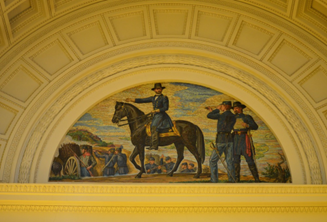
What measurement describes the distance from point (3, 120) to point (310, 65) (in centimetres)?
814

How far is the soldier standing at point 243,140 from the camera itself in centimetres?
1071

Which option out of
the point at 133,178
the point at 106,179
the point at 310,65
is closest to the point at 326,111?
the point at 310,65

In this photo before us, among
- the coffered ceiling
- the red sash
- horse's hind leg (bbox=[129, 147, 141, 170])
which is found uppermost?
the coffered ceiling

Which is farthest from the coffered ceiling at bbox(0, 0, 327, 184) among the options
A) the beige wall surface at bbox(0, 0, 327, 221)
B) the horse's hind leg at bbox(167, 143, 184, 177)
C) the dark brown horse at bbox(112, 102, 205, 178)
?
the horse's hind leg at bbox(167, 143, 184, 177)

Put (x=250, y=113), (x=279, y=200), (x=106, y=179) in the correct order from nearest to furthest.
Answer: (x=279, y=200) < (x=106, y=179) < (x=250, y=113)

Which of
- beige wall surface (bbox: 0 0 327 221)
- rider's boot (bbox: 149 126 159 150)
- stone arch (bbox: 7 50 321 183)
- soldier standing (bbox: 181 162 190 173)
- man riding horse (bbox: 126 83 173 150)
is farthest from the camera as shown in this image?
man riding horse (bbox: 126 83 173 150)

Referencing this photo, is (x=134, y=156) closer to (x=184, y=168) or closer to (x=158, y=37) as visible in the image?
(x=184, y=168)

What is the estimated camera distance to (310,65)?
10.9 metres

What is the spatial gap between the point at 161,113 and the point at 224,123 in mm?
1743

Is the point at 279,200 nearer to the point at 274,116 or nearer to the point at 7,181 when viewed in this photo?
the point at 274,116

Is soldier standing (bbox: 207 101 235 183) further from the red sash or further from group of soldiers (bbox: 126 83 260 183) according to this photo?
Answer: the red sash

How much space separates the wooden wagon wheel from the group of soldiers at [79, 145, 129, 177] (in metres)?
0.10

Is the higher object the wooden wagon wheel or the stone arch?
the stone arch

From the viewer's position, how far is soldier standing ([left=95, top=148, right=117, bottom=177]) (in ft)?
34.9
